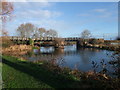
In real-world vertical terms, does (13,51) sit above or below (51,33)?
below

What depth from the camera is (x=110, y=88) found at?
243 inches

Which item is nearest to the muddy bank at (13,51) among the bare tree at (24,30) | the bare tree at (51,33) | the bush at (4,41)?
the bush at (4,41)

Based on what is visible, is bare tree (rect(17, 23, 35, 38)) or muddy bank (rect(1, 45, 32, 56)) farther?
bare tree (rect(17, 23, 35, 38))

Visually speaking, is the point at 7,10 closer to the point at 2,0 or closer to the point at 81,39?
the point at 2,0

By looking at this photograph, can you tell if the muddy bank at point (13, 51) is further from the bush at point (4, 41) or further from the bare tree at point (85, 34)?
the bare tree at point (85, 34)

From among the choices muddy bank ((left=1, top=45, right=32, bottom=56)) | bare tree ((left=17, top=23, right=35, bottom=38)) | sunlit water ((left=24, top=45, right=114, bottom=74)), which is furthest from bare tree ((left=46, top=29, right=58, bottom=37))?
sunlit water ((left=24, top=45, right=114, bottom=74))

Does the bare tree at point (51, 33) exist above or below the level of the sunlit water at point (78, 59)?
above

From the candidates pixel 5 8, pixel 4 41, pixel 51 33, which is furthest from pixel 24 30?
pixel 5 8

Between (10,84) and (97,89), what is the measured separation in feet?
15.0

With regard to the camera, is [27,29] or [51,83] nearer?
[51,83]

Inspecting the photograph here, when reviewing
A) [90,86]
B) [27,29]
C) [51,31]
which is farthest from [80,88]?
[51,31]

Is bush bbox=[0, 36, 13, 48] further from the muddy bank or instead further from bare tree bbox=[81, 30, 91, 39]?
bare tree bbox=[81, 30, 91, 39]

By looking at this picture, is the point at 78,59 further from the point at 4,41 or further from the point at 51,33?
the point at 51,33

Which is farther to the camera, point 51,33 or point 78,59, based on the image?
point 51,33
